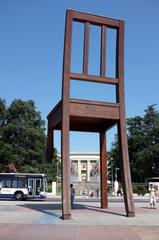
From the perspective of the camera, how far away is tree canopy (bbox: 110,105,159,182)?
89688 millimetres

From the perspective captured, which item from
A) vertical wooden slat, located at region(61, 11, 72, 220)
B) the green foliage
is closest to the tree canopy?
the green foliage

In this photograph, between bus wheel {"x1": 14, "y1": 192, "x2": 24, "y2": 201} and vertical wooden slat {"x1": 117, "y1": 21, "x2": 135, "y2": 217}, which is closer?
vertical wooden slat {"x1": 117, "y1": 21, "x2": 135, "y2": 217}

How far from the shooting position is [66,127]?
19719 mm

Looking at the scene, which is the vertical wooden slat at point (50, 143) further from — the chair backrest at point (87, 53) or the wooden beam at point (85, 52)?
the wooden beam at point (85, 52)

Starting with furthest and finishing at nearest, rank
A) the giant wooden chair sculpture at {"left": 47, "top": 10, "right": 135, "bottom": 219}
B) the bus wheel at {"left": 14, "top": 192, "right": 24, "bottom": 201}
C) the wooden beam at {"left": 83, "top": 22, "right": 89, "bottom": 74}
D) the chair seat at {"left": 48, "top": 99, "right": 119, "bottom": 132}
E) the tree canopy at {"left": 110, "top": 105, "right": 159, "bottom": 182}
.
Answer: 1. the tree canopy at {"left": 110, "top": 105, "right": 159, "bottom": 182}
2. the bus wheel at {"left": 14, "top": 192, "right": 24, "bottom": 201}
3. the wooden beam at {"left": 83, "top": 22, "right": 89, "bottom": 74}
4. the chair seat at {"left": 48, "top": 99, "right": 119, "bottom": 132}
5. the giant wooden chair sculpture at {"left": 47, "top": 10, "right": 135, "bottom": 219}

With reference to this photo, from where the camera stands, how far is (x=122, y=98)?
2095cm

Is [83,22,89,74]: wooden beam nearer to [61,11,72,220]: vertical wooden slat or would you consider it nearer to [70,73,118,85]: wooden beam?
[70,73,118,85]: wooden beam

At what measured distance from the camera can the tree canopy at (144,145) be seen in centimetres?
8969

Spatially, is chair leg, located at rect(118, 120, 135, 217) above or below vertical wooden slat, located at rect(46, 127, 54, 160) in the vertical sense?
below

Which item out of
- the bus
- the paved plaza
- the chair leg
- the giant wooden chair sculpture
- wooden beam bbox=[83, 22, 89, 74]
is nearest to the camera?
the paved plaza

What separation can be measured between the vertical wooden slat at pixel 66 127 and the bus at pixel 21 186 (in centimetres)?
2439

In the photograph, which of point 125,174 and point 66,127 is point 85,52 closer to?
point 66,127

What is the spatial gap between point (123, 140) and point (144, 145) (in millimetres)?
75696

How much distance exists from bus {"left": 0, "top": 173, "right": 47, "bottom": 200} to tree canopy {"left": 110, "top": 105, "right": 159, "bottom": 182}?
48.6m
